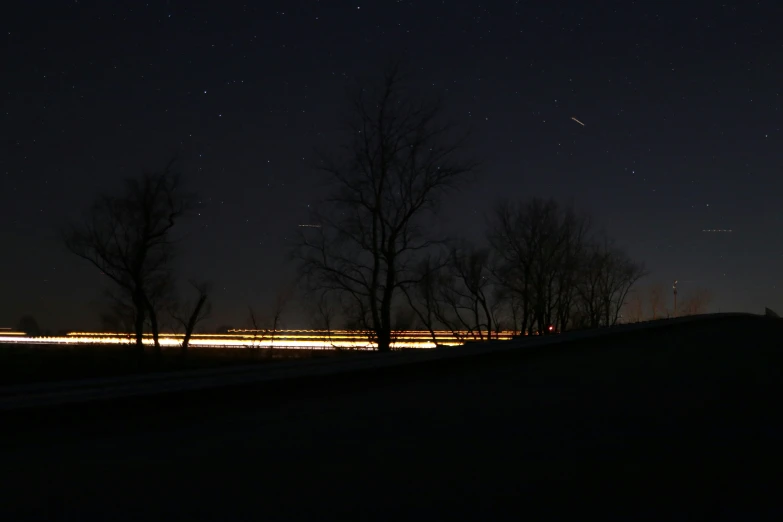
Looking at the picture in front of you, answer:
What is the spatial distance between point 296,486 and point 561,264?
5423 cm

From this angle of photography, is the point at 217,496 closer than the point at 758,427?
Yes

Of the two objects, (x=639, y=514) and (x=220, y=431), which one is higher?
(x=220, y=431)

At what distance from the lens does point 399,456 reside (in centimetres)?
483

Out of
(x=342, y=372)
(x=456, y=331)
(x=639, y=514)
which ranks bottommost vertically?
(x=639, y=514)

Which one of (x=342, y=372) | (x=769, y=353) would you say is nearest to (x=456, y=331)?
(x=769, y=353)

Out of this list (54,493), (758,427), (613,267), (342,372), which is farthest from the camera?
(613,267)

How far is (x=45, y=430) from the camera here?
5.09 metres

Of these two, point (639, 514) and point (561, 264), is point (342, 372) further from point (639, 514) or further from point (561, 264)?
point (561, 264)

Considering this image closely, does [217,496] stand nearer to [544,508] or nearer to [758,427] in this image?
[544,508]

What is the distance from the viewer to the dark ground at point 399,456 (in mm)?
3711

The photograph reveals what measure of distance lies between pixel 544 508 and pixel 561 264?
54149mm

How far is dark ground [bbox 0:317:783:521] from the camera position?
146 inches

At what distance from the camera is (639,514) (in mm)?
3715

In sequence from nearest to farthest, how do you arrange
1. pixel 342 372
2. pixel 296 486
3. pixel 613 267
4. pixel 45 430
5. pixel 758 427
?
pixel 296 486, pixel 45 430, pixel 758 427, pixel 342 372, pixel 613 267
